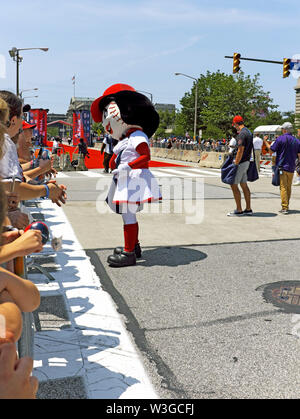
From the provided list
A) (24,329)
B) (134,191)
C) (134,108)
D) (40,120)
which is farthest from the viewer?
(40,120)

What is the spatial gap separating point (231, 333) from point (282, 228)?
14.5 feet

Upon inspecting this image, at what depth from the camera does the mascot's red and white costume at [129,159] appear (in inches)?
205

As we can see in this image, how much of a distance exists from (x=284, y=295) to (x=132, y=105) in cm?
289

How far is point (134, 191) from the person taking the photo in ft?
17.1

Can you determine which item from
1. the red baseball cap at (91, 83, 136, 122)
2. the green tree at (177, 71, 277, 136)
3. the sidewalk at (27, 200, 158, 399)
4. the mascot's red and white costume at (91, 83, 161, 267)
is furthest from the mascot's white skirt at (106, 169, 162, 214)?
the green tree at (177, 71, 277, 136)

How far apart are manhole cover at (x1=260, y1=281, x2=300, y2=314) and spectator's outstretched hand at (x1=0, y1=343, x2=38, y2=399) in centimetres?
277

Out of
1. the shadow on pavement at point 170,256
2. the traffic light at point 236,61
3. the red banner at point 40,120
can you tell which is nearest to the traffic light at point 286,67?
the traffic light at point 236,61

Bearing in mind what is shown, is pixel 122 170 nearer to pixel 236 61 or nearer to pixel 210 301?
pixel 210 301

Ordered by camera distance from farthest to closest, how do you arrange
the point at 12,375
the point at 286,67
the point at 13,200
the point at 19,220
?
the point at 286,67, the point at 13,200, the point at 19,220, the point at 12,375

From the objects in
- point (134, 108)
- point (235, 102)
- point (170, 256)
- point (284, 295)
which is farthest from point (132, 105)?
point (235, 102)

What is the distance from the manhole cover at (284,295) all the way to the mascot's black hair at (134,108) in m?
2.55

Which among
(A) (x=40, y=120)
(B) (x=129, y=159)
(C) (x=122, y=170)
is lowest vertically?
(C) (x=122, y=170)

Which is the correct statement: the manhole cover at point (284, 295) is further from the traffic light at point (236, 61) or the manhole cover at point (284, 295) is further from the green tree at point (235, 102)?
the green tree at point (235, 102)

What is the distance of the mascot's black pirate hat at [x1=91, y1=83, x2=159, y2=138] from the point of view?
215 inches
